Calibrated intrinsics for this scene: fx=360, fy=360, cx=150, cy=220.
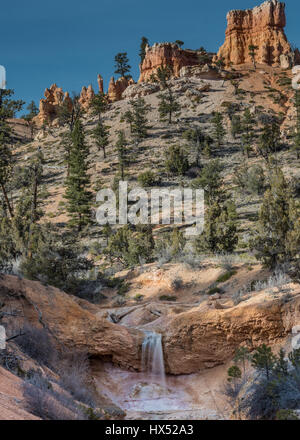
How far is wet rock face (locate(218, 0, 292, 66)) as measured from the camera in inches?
3511

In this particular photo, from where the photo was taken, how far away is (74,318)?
456 inches

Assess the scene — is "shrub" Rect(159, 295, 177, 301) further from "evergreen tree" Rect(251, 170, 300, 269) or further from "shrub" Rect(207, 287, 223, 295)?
"evergreen tree" Rect(251, 170, 300, 269)

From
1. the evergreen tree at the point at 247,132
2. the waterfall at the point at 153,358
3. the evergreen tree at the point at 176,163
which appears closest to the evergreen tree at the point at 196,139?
the evergreen tree at the point at 176,163

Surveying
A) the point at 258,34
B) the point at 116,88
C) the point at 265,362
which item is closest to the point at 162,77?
the point at 116,88

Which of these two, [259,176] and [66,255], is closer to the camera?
[66,255]

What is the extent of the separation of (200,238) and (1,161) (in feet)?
42.6

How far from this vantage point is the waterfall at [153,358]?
1227 cm

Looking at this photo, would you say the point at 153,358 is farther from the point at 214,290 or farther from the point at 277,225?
the point at 277,225

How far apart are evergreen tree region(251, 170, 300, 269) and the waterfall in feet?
22.5

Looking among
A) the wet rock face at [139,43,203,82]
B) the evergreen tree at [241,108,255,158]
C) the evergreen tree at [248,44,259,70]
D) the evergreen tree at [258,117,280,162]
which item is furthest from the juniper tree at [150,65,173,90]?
the evergreen tree at [258,117,280,162]

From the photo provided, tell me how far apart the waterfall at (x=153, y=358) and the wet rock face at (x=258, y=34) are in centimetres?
9030

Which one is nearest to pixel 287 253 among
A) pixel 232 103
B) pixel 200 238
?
pixel 200 238

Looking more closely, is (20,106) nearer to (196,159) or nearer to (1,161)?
(1,161)

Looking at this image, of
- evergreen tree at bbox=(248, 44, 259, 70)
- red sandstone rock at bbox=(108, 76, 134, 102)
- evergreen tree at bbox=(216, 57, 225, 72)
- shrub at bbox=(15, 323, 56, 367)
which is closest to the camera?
shrub at bbox=(15, 323, 56, 367)
